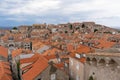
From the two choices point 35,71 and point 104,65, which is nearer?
point 104,65

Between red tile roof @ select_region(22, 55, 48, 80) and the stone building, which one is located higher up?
the stone building

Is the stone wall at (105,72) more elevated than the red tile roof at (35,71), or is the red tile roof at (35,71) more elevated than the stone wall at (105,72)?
the stone wall at (105,72)

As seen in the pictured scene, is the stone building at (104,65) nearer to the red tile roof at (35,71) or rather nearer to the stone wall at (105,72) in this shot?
the stone wall at (105,72)

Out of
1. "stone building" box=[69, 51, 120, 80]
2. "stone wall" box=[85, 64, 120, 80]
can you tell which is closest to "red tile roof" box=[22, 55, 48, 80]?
"stone building" box=[69, 51, 120, 80]

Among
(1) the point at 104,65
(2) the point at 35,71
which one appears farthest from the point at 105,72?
(2) the point at 35,71

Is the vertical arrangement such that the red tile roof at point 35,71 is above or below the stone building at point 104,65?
below

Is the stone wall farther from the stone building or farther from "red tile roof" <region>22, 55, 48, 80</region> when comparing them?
"red tile roof" <region>22, 55, 48, 80</region>

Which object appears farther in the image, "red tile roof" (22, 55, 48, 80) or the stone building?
"red tile roof" (22, 55, 48, 80)

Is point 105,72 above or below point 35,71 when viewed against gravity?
above

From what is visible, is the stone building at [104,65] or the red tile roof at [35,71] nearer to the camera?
the stone building at [104,65]

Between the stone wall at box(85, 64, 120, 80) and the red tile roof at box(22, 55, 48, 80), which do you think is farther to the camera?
the red tile roof at box(22, 55, 48, 80)

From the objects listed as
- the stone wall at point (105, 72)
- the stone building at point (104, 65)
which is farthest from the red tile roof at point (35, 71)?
the stone wall at point (105, 72)

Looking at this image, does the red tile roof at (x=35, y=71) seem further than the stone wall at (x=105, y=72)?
Answer: Yes

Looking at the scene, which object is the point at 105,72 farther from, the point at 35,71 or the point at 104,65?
the point at 35,71
